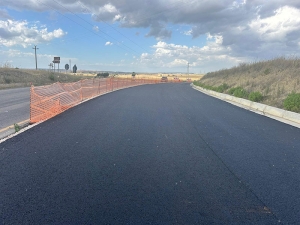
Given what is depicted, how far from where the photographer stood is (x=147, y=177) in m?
5.89

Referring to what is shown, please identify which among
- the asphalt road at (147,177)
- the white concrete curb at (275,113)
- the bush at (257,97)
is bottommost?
the asphalt road at (147,177)

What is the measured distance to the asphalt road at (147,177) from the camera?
14.5 ft

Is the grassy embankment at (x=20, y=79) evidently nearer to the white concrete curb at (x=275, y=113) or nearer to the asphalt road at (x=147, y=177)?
the white concrete curb at (x=275, y=113)

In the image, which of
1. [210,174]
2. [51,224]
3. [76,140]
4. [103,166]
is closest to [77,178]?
[103,166]

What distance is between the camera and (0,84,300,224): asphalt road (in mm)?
4422

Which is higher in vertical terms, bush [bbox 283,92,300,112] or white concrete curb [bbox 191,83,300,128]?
bush [bbox 283,92,300,112]

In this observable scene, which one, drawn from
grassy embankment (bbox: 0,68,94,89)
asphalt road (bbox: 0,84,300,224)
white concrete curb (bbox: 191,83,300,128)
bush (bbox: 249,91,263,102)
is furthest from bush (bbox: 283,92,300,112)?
grassy embankment (bbox: 0,68,94,89)

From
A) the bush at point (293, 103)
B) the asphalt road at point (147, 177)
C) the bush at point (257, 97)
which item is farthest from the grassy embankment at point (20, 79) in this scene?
the asphalt road at point (147, 177)

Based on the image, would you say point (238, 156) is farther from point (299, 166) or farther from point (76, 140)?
point (76, 140)

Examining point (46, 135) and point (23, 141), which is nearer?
point (23, 141)

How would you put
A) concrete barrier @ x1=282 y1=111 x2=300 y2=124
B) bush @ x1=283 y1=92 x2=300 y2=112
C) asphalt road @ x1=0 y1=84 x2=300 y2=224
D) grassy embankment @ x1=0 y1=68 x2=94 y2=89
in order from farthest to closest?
grassy embankment @ x1=0 y1=68 x2=94 y2=89, bush @ x1=283 y1=92 x2=300 y2=112, concrete barrier @ x1=282 y1=111 x2=300 y2=124, asphalt road @ x1=0 y1=84 x2=300 y2=224

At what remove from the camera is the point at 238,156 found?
7.67 m

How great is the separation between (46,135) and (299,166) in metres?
6.73

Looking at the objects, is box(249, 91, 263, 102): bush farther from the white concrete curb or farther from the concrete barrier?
the concrete barrier
